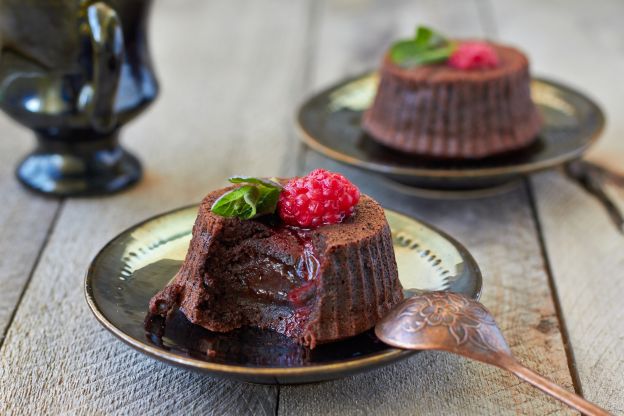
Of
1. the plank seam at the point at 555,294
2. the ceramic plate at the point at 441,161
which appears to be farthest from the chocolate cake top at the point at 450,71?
the plank seam at the point at 555,294

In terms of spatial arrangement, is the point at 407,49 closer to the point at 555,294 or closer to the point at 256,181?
the point at 555,294

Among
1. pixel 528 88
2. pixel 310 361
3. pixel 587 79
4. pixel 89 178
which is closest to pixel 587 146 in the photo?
pixel 528 88

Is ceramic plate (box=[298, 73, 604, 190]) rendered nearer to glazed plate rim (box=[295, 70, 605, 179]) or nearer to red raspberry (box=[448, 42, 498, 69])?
glazed plate rim (box=[295, 70, 605, 179])

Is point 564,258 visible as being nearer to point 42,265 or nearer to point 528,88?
point 528,88

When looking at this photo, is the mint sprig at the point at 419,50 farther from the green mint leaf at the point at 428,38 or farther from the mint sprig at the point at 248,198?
the mint sprig at the point at 248,198

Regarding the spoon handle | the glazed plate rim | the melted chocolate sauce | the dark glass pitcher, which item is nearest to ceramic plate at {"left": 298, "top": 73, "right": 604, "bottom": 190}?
the glazed plate rim

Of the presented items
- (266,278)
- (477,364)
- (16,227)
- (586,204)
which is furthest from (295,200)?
(586,204)
